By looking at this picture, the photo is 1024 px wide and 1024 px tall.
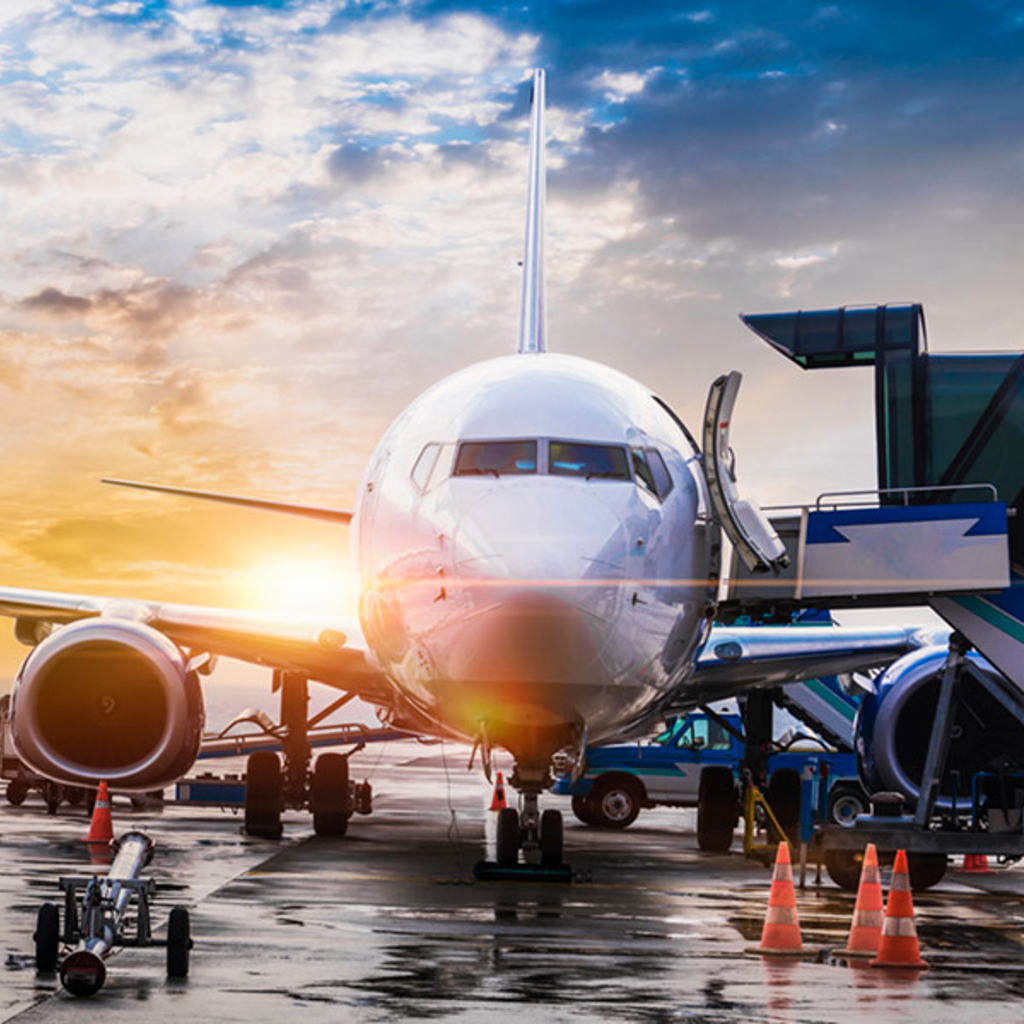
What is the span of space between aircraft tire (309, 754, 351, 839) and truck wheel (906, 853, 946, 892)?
21.1 feet

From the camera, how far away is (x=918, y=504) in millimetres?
13703

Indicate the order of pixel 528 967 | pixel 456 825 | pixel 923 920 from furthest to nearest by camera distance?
pixel 456 825 < pixel 923 920 < pixel 528 967

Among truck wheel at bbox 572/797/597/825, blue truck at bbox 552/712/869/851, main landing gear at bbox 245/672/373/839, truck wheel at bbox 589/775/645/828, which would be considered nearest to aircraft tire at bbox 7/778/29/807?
main landing gear at bbox 245/672/373/839

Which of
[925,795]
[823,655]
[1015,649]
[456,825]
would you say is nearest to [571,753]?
[925,795]

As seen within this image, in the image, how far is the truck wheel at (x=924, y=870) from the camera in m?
14.4

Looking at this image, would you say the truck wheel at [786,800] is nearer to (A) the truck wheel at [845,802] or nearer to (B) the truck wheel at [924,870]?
(A) the truck wheel at [845,802]

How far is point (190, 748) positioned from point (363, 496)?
11.5 ft

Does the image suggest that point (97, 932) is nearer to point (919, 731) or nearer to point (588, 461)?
point (588, 461)

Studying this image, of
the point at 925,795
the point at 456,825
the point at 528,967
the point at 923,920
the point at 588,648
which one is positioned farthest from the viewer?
the point at 456,825

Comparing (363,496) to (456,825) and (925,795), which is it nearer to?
(925,795)

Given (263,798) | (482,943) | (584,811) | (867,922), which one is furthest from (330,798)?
(867,922)

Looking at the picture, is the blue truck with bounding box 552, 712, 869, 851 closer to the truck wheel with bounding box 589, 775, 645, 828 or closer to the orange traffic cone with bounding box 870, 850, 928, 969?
the truck wheel with bounding box 589, 775, 645, 828

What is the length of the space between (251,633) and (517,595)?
6736 mm

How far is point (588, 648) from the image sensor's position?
10852 millimetres
